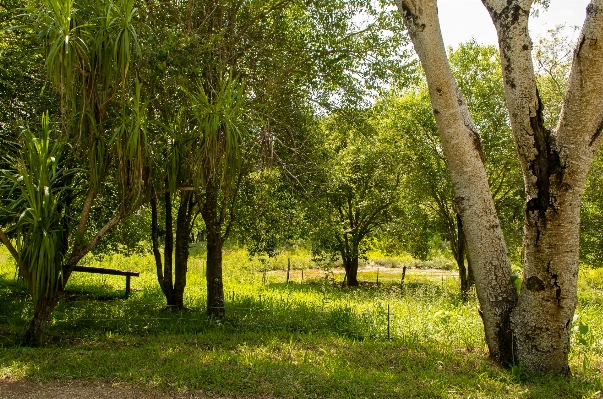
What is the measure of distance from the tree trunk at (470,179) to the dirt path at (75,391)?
3031 mm

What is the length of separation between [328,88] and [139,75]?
3.43 meters

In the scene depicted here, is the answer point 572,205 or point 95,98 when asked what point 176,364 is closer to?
point 95,98

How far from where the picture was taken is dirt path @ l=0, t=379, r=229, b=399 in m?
4.41

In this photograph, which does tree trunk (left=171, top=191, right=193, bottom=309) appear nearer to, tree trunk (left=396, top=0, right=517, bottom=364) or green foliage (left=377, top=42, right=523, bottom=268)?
tree trunk (left=396, top=0, right=517, bottom=364)

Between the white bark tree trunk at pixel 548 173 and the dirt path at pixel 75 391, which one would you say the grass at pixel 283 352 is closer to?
the dirt path at pixel 75 391

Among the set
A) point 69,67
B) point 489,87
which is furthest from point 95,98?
point 489,87

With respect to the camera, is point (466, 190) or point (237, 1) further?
point (237, 1)

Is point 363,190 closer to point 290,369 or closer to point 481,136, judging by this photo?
point 481,136

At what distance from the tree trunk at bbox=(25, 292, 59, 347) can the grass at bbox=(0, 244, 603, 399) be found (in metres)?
0.15

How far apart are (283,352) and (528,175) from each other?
11.0 feet

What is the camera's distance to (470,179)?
5383 mm

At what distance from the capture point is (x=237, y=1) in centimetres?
753

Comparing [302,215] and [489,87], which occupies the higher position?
[489,87]

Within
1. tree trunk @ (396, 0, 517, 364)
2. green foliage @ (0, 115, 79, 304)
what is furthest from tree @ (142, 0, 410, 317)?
tree trunk @ (396, 0, 517, 364)
